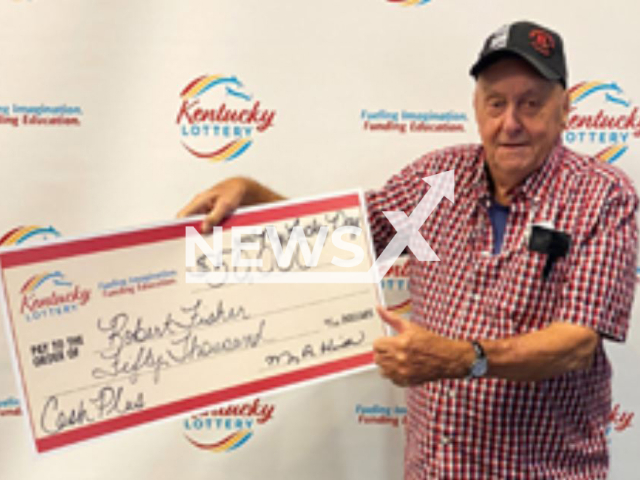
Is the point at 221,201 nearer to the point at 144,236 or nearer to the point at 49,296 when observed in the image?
the point at 144,236

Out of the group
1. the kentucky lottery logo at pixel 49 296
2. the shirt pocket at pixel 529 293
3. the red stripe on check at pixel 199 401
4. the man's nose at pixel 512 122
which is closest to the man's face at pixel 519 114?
the man's nose at pixel 512 122

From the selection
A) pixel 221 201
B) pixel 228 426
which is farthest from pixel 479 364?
pixel 228 426

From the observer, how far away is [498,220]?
1.12m

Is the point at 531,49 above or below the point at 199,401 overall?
above

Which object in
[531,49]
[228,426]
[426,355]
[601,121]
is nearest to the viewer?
[426,355]

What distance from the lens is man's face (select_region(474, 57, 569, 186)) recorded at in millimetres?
1040

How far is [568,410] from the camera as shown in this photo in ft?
3.49

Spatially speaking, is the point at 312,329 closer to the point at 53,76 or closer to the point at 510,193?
the point at 510,193

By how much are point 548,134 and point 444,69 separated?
44 centimetres

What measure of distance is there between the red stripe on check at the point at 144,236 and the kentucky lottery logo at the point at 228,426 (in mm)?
660

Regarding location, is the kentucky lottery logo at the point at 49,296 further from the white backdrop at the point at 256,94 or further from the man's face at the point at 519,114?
the man's face at the point at 519,114

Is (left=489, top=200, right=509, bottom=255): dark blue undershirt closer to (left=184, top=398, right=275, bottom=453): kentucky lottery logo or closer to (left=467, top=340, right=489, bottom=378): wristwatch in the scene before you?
(left=467, top=340, right=489, bottom=378): wristwatch

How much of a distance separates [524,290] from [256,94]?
2.60 ft

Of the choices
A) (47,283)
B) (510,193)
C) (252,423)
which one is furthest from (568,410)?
(47,283)
